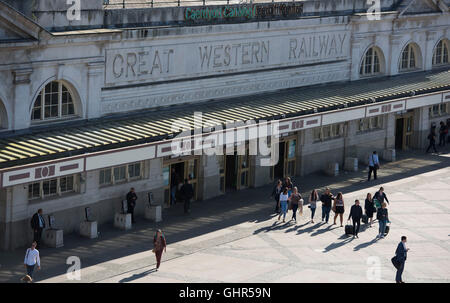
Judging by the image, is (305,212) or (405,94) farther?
(405,94)

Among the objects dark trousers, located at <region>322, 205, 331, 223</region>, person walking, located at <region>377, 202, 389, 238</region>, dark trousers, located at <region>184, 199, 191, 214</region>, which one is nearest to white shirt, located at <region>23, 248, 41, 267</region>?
dark trousers, located at <region>184, 199, 191, 214</region>

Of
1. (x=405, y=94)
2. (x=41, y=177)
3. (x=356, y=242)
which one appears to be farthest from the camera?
(x=405, y=94)

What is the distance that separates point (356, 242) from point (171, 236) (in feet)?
21.8

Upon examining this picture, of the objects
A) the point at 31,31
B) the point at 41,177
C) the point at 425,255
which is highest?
the point at 31,31

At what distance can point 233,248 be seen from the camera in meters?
35.1

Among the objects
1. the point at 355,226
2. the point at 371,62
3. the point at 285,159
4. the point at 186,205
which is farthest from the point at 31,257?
the point at 371,62

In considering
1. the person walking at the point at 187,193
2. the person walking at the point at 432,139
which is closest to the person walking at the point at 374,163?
the person walking at the point at 432,139

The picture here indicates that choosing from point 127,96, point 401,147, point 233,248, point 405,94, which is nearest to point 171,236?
point 233,248

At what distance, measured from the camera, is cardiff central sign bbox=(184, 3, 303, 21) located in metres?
41.3

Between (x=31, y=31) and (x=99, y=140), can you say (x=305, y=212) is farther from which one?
(x=31, y=31)

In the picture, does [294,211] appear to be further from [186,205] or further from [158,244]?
[158,244]

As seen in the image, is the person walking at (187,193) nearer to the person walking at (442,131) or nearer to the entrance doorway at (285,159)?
the entrance doorway at (285,159)

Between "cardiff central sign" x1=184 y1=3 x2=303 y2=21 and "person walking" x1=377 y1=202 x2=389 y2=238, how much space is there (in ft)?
35.8

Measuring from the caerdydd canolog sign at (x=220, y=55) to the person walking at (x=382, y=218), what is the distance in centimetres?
988
